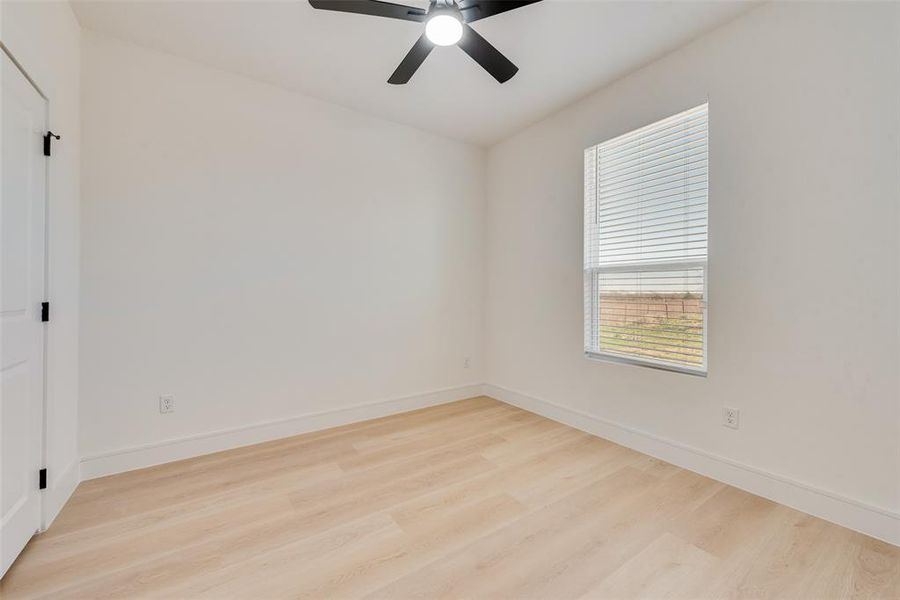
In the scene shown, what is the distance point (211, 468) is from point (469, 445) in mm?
1694

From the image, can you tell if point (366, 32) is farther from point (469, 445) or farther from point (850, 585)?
point (850, 585)

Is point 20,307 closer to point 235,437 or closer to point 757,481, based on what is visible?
point 235,437

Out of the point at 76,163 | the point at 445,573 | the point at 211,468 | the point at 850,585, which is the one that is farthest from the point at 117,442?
the point at 850,585

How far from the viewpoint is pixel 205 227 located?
2.54 metres

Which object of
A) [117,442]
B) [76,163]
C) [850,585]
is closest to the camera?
[850,585]

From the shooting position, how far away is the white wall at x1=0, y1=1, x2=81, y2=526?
1705 mm

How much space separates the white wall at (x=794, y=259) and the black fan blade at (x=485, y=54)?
1150mm

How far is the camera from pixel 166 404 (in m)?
2.42

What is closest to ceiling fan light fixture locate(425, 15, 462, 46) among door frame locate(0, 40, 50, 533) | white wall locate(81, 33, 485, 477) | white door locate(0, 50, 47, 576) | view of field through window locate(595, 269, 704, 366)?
white wall locate(81, 33, 485, 477)

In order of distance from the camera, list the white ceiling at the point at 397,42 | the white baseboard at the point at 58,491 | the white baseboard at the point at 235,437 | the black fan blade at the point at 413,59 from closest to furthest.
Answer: the white baseboard at the point at 58,491
the black fan blade at the point at 413,59
the white ceiling at the point at 397,42
the white baseboard at the point at 235,437

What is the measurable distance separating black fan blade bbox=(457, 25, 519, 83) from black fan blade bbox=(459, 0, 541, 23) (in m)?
0.06

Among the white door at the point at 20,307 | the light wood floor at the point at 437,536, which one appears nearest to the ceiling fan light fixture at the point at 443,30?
the white door at the point at 20,307

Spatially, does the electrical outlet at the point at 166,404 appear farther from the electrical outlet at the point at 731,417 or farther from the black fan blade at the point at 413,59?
the electrical outlet at the point at 731,417

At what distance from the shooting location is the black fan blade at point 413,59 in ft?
6.12
